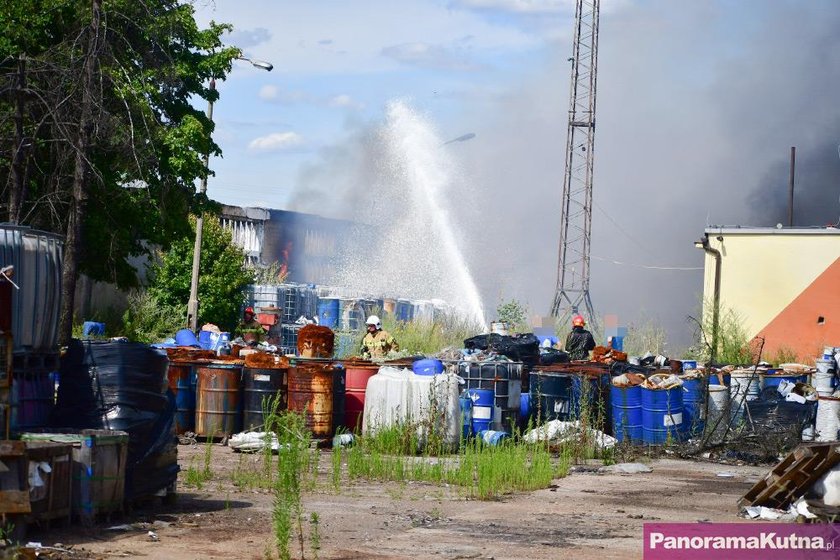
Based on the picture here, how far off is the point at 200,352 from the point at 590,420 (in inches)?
241

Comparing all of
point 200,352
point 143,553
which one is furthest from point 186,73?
point 143,553

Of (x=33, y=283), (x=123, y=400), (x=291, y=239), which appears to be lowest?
(x=123, y=400)

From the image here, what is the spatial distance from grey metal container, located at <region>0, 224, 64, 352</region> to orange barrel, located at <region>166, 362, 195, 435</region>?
6279 millimetres

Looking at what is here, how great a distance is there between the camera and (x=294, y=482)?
891 centimetres

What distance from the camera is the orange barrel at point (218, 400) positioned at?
1714 centimetres

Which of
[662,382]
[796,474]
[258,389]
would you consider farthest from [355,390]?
[796,474]

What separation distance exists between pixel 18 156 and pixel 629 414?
32.0 ft

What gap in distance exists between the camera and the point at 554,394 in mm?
18766

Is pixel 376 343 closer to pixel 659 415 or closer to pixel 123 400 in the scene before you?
pixel 659 415

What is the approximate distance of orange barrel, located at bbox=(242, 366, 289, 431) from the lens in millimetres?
17062

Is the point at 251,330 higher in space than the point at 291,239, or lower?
lower

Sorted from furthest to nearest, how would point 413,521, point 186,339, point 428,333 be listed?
point 428,333, point 186,339, point 413,521

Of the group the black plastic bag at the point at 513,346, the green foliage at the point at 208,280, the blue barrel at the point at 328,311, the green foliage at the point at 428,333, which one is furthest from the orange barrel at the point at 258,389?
the green foliage at the point at 208,280

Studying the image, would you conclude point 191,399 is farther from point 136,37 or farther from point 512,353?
A: point 136,37
